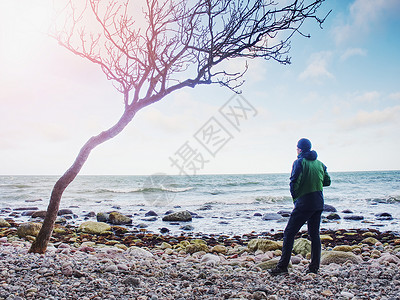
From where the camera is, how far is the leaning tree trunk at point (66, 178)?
215 inches

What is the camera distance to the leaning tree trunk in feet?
17.9

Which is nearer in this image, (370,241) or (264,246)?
(264,246)

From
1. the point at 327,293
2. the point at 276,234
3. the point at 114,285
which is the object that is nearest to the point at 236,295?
the point at 327,293

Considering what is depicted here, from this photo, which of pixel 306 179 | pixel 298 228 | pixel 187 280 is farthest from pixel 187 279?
pixel 306 179

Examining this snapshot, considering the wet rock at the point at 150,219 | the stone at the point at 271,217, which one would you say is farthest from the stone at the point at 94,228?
the stone at the point at 271,217

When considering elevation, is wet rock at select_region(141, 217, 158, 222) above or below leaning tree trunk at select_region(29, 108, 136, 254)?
below

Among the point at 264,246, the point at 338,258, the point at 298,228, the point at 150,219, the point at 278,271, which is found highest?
the point at 298,228

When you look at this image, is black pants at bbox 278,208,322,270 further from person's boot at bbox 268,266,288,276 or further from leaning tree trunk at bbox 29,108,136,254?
leaning tree trunk at bbox 29,108,136,254

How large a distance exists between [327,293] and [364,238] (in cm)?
690

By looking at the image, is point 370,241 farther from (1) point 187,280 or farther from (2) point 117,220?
(2) point 117,220

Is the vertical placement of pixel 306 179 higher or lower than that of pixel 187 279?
higher

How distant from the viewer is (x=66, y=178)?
5480 mm

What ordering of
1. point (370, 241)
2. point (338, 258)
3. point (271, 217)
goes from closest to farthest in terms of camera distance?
point (338, 258) < point (370, 241) < point (271, 217)

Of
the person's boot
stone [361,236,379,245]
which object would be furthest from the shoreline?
stone [361,236,379,245]
